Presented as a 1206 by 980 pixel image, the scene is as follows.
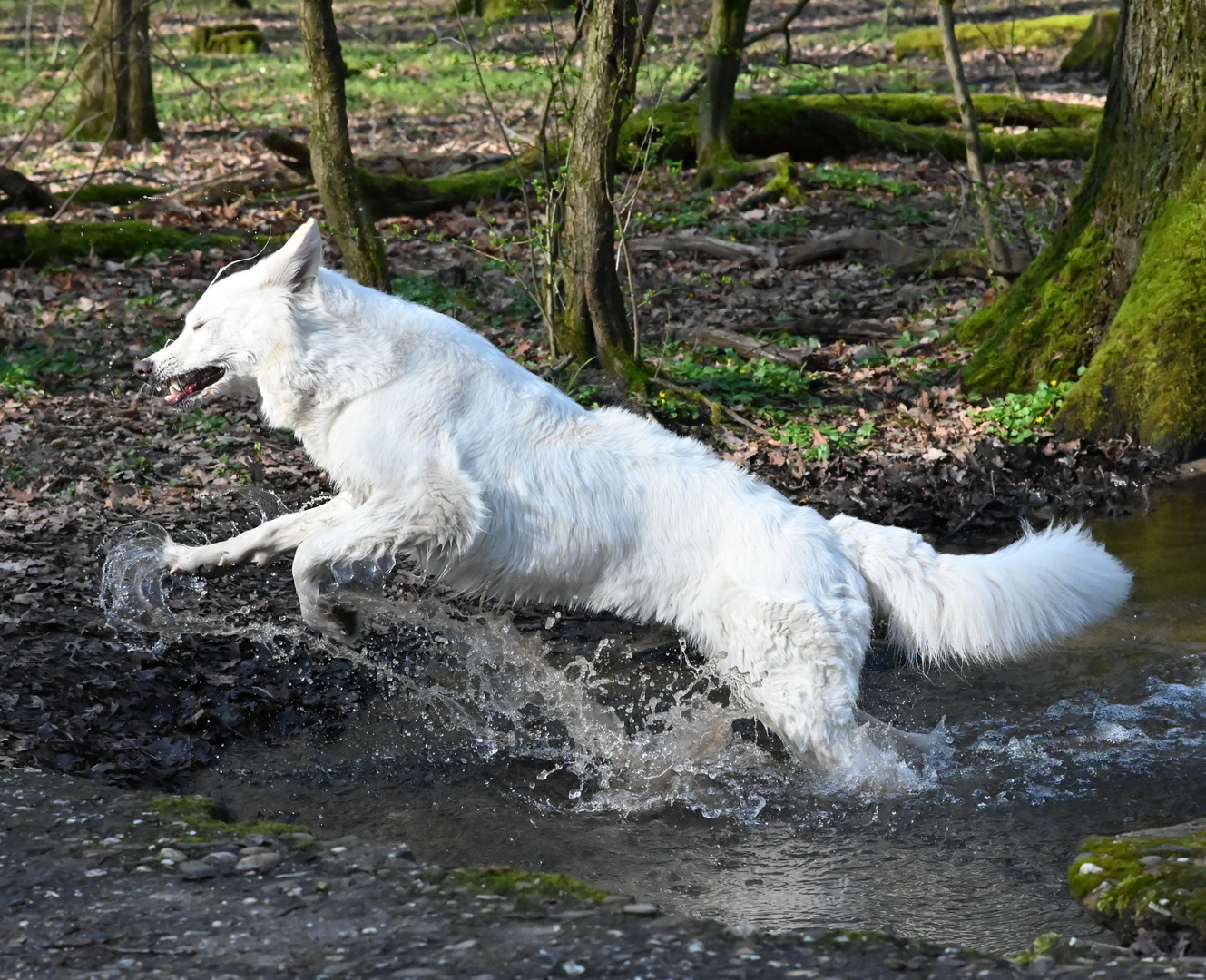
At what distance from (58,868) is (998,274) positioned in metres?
9.20

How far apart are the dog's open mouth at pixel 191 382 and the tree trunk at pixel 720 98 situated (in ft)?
33.2

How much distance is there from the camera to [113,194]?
45.0 ft

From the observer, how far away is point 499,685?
5.98 meters

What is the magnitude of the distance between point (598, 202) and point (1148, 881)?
251 inches

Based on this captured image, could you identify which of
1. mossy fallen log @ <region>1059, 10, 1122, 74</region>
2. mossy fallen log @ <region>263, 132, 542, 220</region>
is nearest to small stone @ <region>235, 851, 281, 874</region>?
mossy fallen log @ <region>263, 132, 542, 220</region>

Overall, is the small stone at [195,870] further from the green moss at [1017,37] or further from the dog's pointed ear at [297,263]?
the green moss at [1017,37]

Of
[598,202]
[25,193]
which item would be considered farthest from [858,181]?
[25,193]

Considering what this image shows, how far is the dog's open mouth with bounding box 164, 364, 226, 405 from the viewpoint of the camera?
527cm

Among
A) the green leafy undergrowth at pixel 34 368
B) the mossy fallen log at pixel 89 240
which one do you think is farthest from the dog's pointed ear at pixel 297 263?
the mossy fallen log at pixel 89 240

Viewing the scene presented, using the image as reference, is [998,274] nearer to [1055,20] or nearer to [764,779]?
[764,779]

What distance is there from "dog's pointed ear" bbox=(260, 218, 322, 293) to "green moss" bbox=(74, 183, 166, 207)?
935 cm

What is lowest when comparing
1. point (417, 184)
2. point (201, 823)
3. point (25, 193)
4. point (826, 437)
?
point (201, 823)

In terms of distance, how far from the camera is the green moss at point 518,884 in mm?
3385

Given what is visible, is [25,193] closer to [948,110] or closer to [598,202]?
[598,202]
